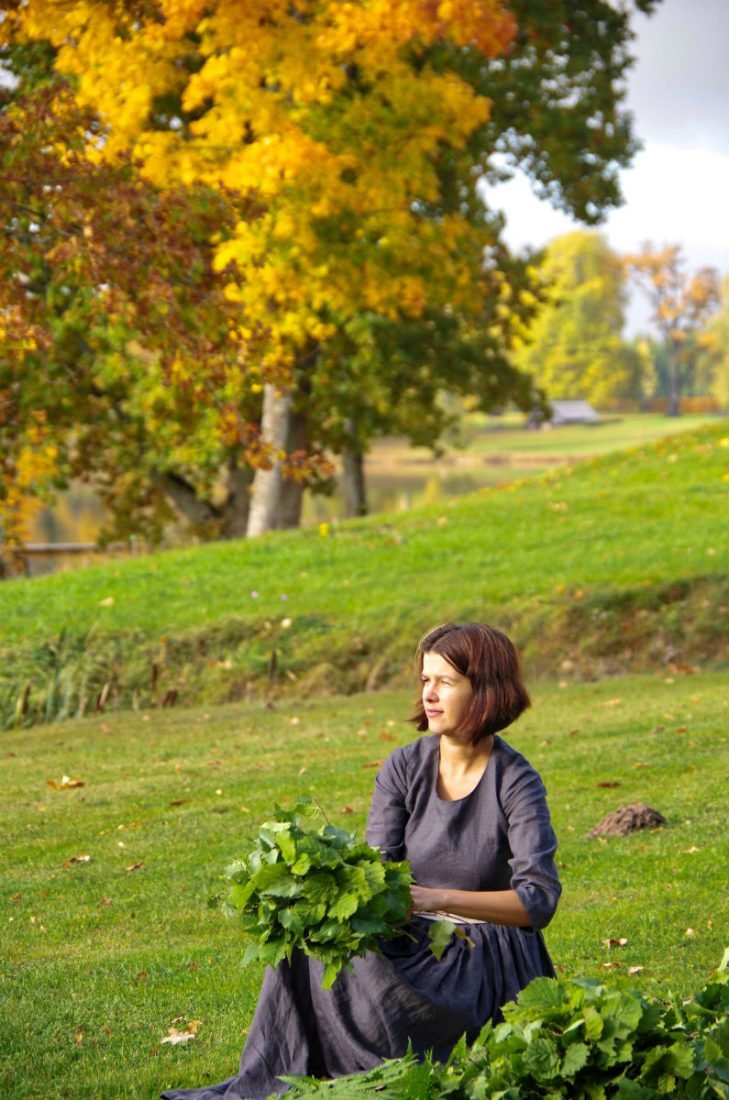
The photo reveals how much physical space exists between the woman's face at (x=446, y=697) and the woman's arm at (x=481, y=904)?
0.47 meters

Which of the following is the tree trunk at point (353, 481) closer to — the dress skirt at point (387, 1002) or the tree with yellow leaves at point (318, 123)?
the tree with yellow leaves at point (318, 123)

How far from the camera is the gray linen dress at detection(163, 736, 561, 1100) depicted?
4090mm

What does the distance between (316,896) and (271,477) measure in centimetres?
1877

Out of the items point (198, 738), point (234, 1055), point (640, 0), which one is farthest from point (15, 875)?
point (640, 0)

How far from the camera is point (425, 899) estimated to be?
410 cm

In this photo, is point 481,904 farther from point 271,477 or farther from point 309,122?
point 271,477

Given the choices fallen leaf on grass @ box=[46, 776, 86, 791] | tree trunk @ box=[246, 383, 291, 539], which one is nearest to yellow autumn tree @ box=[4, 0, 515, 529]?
tree trunk @ box=[246, 383, 291, 539]

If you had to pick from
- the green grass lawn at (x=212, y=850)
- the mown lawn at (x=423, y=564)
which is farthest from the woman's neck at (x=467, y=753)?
the mown lawn at (x=423, y=564)

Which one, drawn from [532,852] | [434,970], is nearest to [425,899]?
[434,970]

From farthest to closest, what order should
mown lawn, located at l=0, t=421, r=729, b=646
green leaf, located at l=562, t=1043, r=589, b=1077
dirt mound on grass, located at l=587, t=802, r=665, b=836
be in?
mown lawn, located at l=0, t=421, r=729, b=646, dirt mound on grass, located at l=587, t=802, r=665, b=836, green leaf, located at l=562, t=1043, r=589, b=1077

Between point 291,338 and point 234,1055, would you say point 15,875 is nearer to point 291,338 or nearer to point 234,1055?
point 234,1055

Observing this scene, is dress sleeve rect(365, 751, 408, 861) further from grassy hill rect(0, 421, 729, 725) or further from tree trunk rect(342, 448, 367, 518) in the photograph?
tree trunk rect(342, 448, 367, 518)

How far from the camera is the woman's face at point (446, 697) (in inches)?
171

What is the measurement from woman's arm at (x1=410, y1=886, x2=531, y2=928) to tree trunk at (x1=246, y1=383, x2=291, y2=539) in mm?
17969
